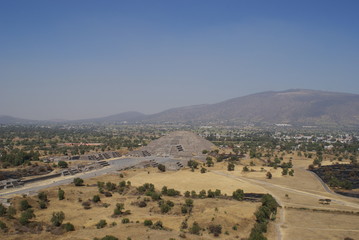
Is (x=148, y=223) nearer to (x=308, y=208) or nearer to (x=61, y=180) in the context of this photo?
(x=308, y=208)

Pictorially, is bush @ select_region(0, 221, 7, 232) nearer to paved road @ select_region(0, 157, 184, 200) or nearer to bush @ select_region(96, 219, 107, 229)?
bush @ select_region(96, 219, 107, 229)

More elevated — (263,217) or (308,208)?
(263,217)

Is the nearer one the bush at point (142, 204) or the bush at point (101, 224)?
the bush at point (101, 224)

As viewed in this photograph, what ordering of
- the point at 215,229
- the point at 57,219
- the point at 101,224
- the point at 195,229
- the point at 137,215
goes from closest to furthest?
the point at 195,229 < the point at 215,229 < the point at 101,224 < the point at 57,219 < the point at 137,215

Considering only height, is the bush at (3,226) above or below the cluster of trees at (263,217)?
above

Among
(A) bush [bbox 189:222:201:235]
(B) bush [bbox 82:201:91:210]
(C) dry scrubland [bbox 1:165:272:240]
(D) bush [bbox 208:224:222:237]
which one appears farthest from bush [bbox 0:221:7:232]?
(D) bush [bbox 208:224:222:237]

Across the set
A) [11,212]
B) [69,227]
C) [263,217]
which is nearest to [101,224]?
[69,227]

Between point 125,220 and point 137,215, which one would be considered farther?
point 137,215

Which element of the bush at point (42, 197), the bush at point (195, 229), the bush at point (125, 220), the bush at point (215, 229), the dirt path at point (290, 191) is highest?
the bush at point (42, 197)

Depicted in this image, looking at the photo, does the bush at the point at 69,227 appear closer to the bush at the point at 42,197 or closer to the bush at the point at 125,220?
the bush at the point at 125,220

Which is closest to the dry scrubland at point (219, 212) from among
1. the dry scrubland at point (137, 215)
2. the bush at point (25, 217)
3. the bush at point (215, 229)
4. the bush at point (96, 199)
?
the dry scrubland at point (137, 215)

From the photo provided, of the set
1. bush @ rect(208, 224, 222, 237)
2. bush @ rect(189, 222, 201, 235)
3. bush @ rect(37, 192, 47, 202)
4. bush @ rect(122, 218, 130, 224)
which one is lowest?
bush @ rect(208, 224, 222, 237)

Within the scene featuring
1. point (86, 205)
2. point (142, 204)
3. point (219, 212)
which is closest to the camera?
point (219, 212)
